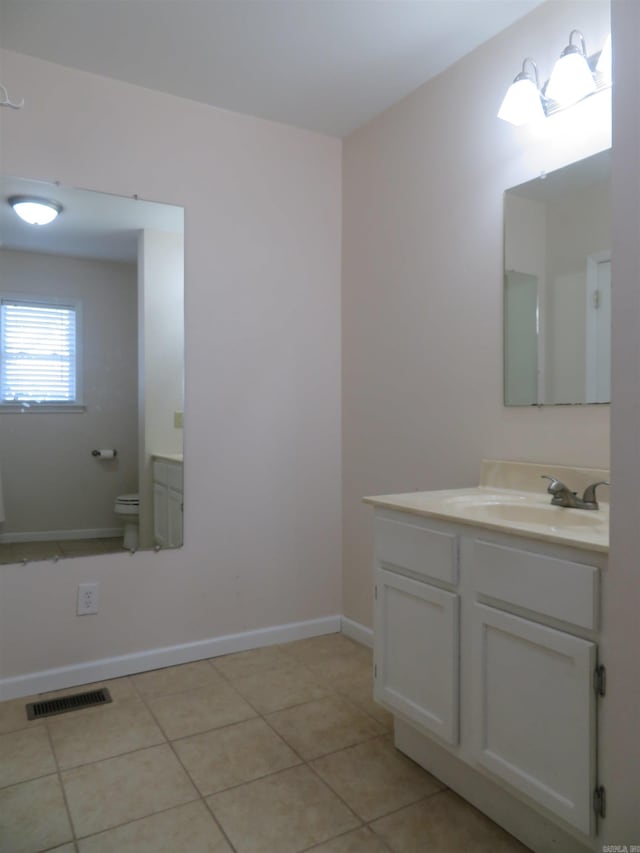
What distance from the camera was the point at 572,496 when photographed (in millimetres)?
1804

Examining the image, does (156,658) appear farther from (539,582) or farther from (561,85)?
(561,85)

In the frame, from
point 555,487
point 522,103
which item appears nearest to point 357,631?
point 555,487

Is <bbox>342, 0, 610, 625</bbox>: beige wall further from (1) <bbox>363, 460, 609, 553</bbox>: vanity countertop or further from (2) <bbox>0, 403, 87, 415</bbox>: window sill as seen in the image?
(2) <bbox>0, 403, 87, 415</bbox>: window sill

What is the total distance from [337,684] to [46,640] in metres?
1.17

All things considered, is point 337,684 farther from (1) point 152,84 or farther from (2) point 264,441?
(1) point 152,84

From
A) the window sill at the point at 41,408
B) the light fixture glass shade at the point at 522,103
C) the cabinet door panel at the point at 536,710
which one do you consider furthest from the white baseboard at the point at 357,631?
the light fixture glass shade at the point at 522,103

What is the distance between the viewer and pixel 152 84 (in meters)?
2.54

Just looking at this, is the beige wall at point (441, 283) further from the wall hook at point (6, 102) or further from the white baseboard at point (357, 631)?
the wall hook at point (6, 102)

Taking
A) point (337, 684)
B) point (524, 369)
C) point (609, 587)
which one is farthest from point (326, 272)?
point (609, 587)

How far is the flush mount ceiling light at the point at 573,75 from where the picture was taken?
5.89 feet

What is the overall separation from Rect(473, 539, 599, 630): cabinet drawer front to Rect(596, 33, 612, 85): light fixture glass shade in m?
1.39

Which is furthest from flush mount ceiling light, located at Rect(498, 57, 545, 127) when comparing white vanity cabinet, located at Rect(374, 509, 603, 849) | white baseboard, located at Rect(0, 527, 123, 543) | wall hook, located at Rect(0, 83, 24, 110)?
white baseboard, located at Rect(0, 527, 123, 543)

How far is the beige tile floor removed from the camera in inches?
61.6

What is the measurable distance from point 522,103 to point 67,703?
2.64 meters
